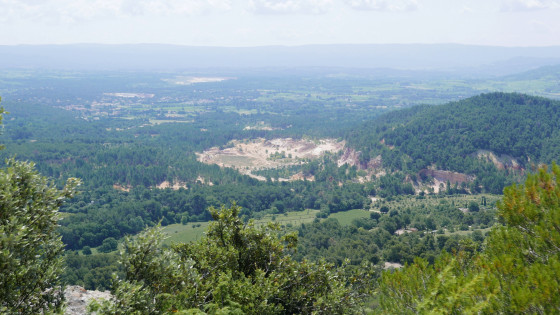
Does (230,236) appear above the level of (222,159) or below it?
above

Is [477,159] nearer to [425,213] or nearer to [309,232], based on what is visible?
[425,213]

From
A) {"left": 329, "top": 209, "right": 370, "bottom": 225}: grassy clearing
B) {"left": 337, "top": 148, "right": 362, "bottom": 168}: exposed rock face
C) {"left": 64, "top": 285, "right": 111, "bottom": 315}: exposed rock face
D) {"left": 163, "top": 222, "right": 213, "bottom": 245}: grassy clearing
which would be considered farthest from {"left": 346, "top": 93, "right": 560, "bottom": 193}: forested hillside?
{"left": 64, "top": 285, "right": 111, "bottom": 315}: exposed rock face

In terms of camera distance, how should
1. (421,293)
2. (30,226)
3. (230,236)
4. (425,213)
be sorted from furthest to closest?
(425,213) < (230,236) < (421,293) < (30,226)

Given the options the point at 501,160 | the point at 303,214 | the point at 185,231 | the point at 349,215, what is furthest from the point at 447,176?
the point at 185,231

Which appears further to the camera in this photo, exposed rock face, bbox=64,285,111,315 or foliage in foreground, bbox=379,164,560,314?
exposed rock face, bbox=64,285,111,315

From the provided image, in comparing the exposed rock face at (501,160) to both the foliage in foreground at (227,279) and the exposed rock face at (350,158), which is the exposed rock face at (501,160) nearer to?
the exposed rock face at (350,158)

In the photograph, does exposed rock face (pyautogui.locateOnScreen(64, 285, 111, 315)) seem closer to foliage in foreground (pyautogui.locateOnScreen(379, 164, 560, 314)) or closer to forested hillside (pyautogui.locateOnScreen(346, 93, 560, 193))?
foliage in foreground (pyautogui.locateOnScreen(379, 164, 560, 314))

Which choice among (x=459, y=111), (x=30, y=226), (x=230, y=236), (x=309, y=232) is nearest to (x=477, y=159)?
(x=459, y=111)

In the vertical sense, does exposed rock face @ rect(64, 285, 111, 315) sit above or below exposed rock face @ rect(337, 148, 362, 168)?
above
